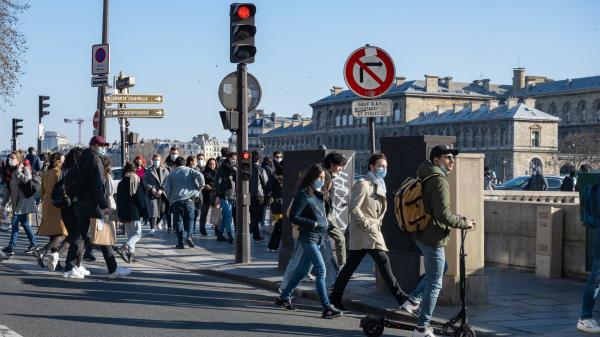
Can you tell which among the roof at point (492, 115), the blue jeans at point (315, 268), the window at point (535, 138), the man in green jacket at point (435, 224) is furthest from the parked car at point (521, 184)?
the window at point (535, 138)

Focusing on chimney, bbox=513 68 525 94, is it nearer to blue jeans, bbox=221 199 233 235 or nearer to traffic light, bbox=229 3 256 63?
blue jeans, bbox=221 199 233 235

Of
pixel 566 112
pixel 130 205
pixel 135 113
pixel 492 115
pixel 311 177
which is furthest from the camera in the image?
pixel 566 112

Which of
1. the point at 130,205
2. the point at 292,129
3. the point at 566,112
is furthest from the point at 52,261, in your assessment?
the point at 292,129

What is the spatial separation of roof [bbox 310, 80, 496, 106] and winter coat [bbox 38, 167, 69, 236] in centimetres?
12827

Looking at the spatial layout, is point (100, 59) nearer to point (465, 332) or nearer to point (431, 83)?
point (465, 332)

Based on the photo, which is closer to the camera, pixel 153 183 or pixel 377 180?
pixel 377 180

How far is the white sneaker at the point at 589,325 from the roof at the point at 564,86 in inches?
5191

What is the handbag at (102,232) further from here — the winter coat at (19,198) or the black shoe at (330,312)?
the black shoe at (330,312)

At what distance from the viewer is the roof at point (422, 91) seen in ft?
484

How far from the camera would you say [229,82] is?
48.9 feet

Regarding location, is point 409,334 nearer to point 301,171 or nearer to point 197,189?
point 301,171

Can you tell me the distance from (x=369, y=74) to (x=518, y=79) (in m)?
151

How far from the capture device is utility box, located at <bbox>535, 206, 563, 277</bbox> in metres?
13.5

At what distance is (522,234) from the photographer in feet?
48.3
